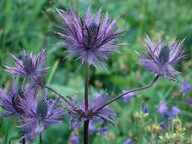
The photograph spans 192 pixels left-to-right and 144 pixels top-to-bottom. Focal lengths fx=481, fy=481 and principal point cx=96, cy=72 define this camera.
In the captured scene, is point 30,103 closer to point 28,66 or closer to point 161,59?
point 28,66

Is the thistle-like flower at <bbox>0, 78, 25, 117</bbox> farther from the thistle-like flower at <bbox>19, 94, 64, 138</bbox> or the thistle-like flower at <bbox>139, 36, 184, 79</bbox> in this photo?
the thistle-like flower at <bbox>139, 36, 184, 79</bbox>

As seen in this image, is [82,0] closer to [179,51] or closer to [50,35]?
[50,35]

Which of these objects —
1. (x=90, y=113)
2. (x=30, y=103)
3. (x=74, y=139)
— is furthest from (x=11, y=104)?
(x=74, y=139)

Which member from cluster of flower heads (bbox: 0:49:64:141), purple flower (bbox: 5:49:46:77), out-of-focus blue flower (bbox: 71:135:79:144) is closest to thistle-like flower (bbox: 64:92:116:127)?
cluster of flower heads (bbox: 0:49:64:141)

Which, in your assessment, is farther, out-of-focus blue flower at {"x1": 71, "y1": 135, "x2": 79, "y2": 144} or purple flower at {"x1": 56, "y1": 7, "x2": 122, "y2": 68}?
out-of-focus blue flower at {"x1": 71, "y1": 135, "x2": 79, "y2": 144}

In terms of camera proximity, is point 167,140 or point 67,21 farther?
point 167,140

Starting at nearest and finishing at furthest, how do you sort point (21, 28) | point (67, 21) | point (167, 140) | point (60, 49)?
point (67, 21)
point (167, 140)
point (21, 28)
point (60, 49)

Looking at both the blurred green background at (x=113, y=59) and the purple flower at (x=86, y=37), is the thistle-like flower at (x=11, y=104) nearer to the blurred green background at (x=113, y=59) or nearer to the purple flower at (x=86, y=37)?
the purple flower at (x=86, y=37)

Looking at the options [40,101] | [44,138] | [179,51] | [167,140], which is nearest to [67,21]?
[40,101]
